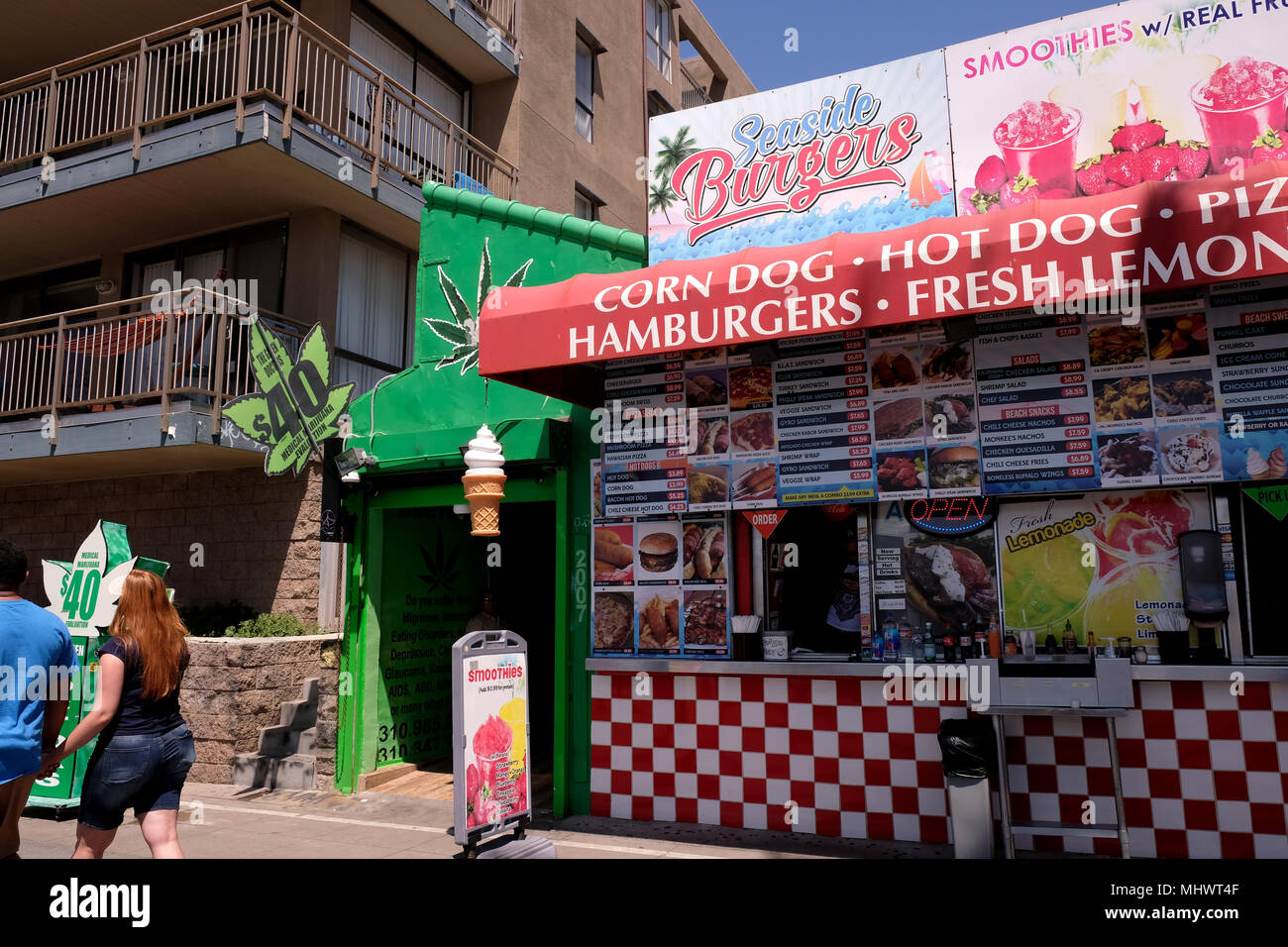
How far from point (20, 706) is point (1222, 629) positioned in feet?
23.1

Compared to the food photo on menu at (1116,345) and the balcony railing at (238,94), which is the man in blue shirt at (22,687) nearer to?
the food photo on menu at (1116,345)

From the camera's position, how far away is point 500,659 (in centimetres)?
560

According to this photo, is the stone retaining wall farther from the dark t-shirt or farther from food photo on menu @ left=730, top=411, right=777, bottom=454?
food photo on menu @ left=730, top=411, right=777, bottom=454

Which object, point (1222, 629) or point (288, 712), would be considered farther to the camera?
point (288, 712)

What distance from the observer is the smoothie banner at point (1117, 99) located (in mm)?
5902

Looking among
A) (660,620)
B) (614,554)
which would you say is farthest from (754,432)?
(660,620)

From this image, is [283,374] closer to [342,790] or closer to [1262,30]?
[342,790]

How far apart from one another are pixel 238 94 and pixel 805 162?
7.61 m

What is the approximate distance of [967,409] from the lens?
6289 millimetres

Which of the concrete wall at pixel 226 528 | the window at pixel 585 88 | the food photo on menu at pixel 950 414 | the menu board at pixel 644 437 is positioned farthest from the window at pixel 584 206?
the food photo on menu at pixel 950 414

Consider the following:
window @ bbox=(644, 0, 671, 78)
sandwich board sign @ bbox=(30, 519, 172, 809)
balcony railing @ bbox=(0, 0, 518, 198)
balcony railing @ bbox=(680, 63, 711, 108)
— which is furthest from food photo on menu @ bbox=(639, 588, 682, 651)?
balcony railing @ bbox=(680, 63, 711, 108)

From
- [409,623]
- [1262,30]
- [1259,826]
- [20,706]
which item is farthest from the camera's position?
[409,623]

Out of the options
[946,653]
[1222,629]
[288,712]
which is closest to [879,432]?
[946,653]

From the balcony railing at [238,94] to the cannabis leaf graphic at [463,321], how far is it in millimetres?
1702
